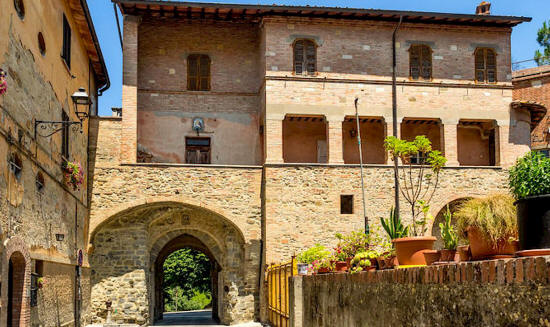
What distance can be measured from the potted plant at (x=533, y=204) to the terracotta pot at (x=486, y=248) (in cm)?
72

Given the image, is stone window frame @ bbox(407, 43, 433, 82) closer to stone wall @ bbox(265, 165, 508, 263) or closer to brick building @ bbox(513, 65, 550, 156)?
stone wall @ bbox(265, 165, 508, 263)

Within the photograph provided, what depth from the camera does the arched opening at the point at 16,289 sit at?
12.3 meters

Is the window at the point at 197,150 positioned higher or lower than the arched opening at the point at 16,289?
higher

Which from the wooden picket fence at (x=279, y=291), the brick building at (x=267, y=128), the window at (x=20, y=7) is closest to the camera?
the window at (x=20, y=7)

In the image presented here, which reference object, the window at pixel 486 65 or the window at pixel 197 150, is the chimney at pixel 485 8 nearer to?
the window at pixel 486 65

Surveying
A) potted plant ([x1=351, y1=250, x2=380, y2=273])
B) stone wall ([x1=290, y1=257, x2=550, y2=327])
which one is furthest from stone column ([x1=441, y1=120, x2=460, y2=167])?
stone wall ([x1=290, y1=257, x2=550, y2=327])

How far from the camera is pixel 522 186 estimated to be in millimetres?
4715

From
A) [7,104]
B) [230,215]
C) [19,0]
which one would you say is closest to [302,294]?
[7,104]

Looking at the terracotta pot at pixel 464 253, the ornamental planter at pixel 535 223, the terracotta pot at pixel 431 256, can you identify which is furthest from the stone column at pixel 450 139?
the ornamental planter at pixel 535 223

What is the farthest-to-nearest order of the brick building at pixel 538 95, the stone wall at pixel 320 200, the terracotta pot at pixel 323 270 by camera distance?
the brick building at pixel 538 95 → the stone wall at pixel 320 200 → the terracotta pot at pixel 323 270

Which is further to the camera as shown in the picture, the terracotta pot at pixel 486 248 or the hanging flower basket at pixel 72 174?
the hanging flower basket at pixel 72 174

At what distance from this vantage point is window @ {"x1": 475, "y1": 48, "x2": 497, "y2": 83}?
23750 millimetres

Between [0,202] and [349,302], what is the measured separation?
231 inches

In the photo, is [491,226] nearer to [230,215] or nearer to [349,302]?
[349,302]
